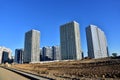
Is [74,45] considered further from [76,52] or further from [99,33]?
[99,33]

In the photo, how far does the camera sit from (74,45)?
16512 cm

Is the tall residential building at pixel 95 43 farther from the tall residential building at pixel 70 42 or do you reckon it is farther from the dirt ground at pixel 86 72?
the dirt ground at pixel 86 72

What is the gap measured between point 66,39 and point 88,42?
78.9ft

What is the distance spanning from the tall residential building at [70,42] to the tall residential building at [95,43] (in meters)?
10.9

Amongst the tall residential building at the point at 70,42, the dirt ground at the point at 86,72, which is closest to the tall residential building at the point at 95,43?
the tall residential building at the point at 70,42

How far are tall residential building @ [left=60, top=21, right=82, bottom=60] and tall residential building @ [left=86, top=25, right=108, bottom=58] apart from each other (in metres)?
10.9

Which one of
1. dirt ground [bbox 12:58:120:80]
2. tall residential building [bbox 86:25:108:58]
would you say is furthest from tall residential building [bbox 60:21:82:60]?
dirt ground [bbox 12:58:120:80]

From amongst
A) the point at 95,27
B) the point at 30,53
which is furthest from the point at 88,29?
the point at 30,53

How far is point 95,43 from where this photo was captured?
170375 millimetres

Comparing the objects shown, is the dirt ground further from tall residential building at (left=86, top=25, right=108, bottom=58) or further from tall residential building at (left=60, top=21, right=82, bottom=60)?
tall residential building at (left=86, top=25, right=108, bottom=58)

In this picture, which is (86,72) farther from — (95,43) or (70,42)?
(95,43)

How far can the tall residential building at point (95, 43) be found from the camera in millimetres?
164125

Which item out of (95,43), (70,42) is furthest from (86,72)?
(95,43)

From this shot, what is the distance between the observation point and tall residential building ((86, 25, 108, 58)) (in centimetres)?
16412
